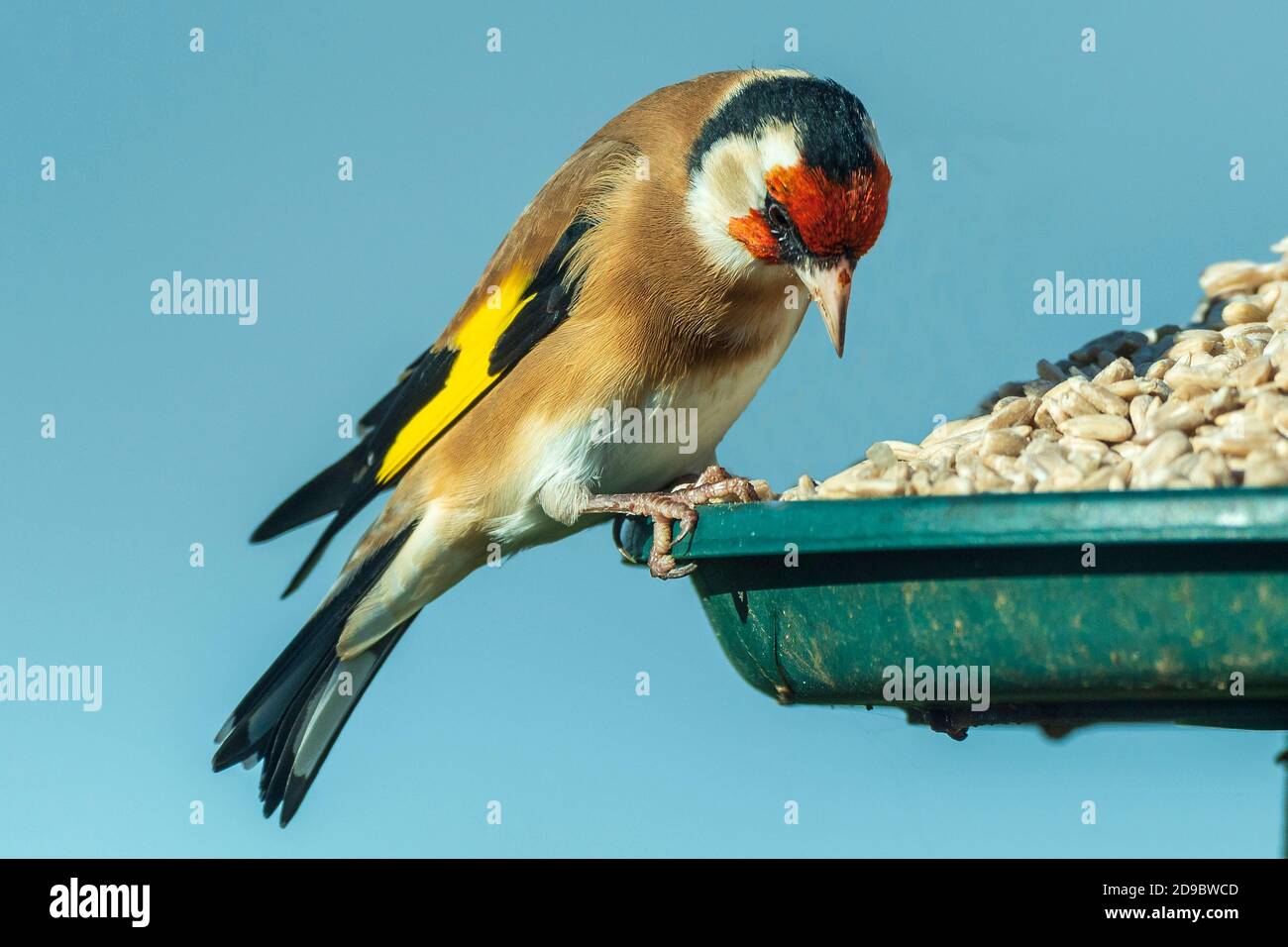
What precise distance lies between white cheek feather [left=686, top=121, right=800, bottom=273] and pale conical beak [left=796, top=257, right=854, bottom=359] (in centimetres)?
25

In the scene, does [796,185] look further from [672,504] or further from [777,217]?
[672,504]

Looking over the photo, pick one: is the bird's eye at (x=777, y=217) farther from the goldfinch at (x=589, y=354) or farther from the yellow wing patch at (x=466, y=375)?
the yellow wing patch at (x=466, y=375)

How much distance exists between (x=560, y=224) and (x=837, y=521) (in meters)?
2.11

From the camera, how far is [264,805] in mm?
4312

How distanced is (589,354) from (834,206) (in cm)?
73

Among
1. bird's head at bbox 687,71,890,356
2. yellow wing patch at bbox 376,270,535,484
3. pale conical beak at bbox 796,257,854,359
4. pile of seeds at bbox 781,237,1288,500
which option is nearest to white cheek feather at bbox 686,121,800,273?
bird's head at bbox 687,71,890,356

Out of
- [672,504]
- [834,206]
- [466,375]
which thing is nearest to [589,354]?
[466,375]

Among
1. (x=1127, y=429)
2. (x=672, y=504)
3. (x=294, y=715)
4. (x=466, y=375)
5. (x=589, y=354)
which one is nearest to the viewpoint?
(x=1127, y=429)

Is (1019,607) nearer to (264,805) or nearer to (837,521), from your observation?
(837,521)

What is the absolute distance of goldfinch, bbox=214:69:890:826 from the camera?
11.8 ft

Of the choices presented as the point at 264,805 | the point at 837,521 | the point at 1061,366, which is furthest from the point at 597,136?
the point at 837,521

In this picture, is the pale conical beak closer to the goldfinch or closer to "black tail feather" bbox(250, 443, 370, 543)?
the goldfinch

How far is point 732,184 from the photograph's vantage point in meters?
3.79

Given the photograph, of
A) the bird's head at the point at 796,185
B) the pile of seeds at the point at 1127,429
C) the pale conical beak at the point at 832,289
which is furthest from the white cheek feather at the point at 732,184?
the pile of seeds at the point at 1127,429
